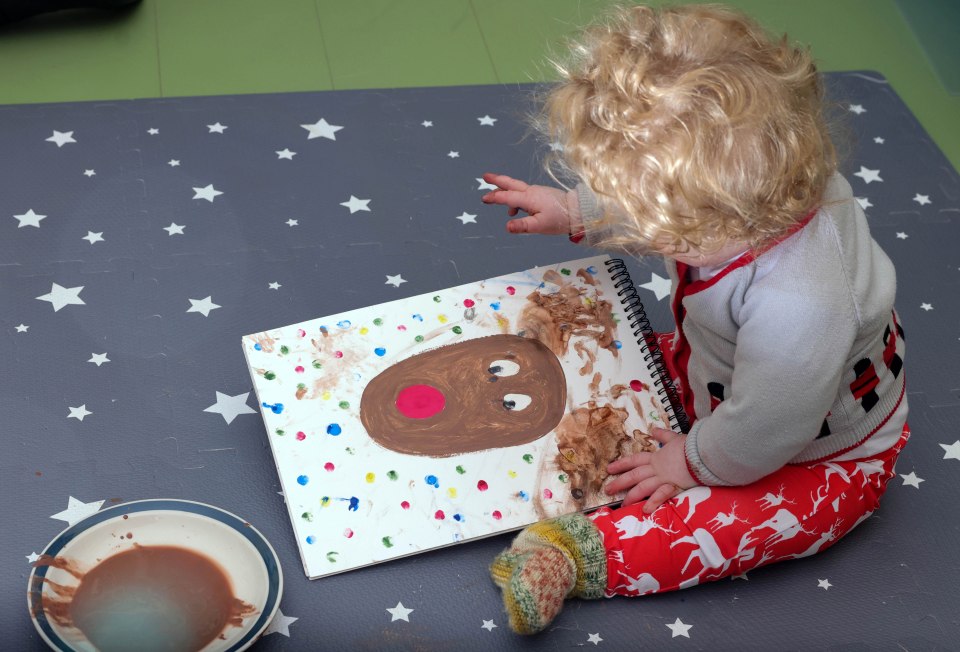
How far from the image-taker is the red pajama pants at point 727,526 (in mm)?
979

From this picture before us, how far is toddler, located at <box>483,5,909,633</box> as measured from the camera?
0.81 m

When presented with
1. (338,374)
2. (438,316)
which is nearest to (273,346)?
(338,374)

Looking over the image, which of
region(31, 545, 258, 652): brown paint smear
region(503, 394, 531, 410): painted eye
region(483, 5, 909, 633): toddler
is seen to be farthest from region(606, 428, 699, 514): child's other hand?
region(31, 545, 258, 652): brown paint smear

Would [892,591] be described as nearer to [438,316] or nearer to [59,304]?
[438,316]

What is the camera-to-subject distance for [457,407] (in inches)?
41.7

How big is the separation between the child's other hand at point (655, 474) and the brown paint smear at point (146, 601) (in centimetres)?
38

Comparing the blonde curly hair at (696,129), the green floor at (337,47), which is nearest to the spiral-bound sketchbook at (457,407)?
the blonde curly hair at (696,129)

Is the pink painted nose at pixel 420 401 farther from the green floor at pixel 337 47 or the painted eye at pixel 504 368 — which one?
the green floor at pixel 337 47

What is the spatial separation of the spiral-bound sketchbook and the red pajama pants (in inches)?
2.6

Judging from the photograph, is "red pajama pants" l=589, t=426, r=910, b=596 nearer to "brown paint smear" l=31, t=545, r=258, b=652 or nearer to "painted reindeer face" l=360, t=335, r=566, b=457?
"painted reindeer face" l=360, t=335, r=566, b=457

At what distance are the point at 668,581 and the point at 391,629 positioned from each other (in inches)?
10.5

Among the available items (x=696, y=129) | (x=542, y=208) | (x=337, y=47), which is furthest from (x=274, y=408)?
(x=337, y=47)

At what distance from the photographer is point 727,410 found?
93cm

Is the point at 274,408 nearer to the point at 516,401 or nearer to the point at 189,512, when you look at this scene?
the point at 189,512
